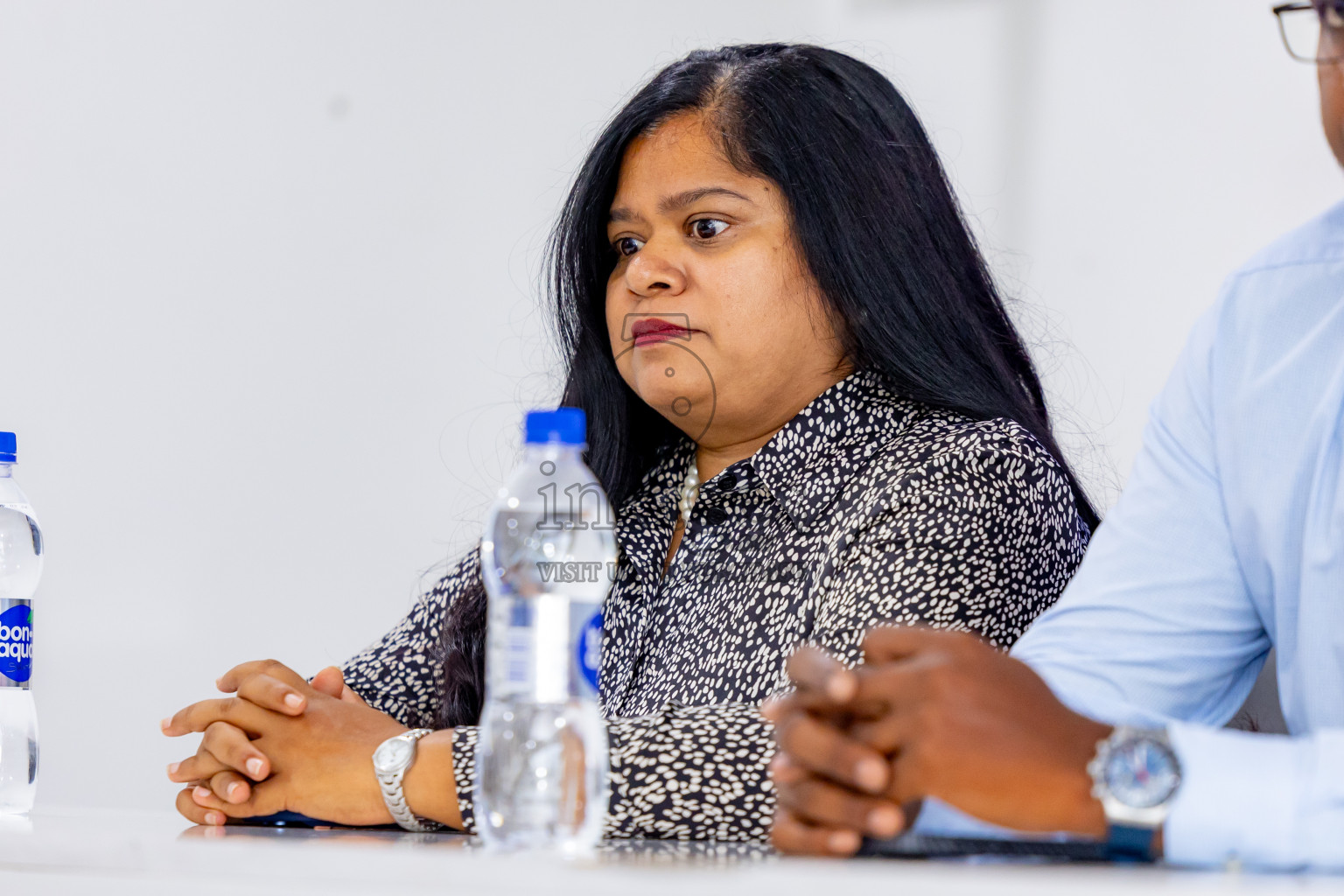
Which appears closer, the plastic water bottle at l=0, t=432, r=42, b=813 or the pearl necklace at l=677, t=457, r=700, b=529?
the plastic water bottle at l=0, t=432, r=42, b=813

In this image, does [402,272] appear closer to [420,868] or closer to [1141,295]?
[1141,295]

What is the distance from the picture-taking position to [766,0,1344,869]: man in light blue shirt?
2.78 ft

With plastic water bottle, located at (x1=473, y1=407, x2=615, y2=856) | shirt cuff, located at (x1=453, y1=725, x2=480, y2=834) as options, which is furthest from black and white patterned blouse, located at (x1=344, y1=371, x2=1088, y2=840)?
plastic water bottle, located at (x1=473, y1=407, x2=615, y2=856)

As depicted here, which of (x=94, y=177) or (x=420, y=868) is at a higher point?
(x=94, y=177)

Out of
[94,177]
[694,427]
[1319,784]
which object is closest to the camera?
[1319,784]

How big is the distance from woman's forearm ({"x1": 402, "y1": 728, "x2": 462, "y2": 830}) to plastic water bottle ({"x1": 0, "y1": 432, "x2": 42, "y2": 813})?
0.41m

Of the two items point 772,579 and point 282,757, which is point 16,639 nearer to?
point 282,757

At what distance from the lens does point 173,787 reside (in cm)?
266

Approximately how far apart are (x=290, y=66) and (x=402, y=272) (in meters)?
0.47

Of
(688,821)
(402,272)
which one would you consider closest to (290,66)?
(402,272)

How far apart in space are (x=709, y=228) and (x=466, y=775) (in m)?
0.77

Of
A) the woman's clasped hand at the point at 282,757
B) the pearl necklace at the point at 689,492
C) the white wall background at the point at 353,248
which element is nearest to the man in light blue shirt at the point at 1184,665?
the woman's clasped hand at the point at 282,757

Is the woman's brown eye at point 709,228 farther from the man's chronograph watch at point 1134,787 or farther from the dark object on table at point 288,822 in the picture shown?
the man's chronograph watch at point 1134,787

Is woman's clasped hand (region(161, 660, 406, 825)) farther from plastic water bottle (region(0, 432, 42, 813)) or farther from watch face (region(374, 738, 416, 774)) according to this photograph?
plastic water bottle (region(0, 432, 42, 813))
